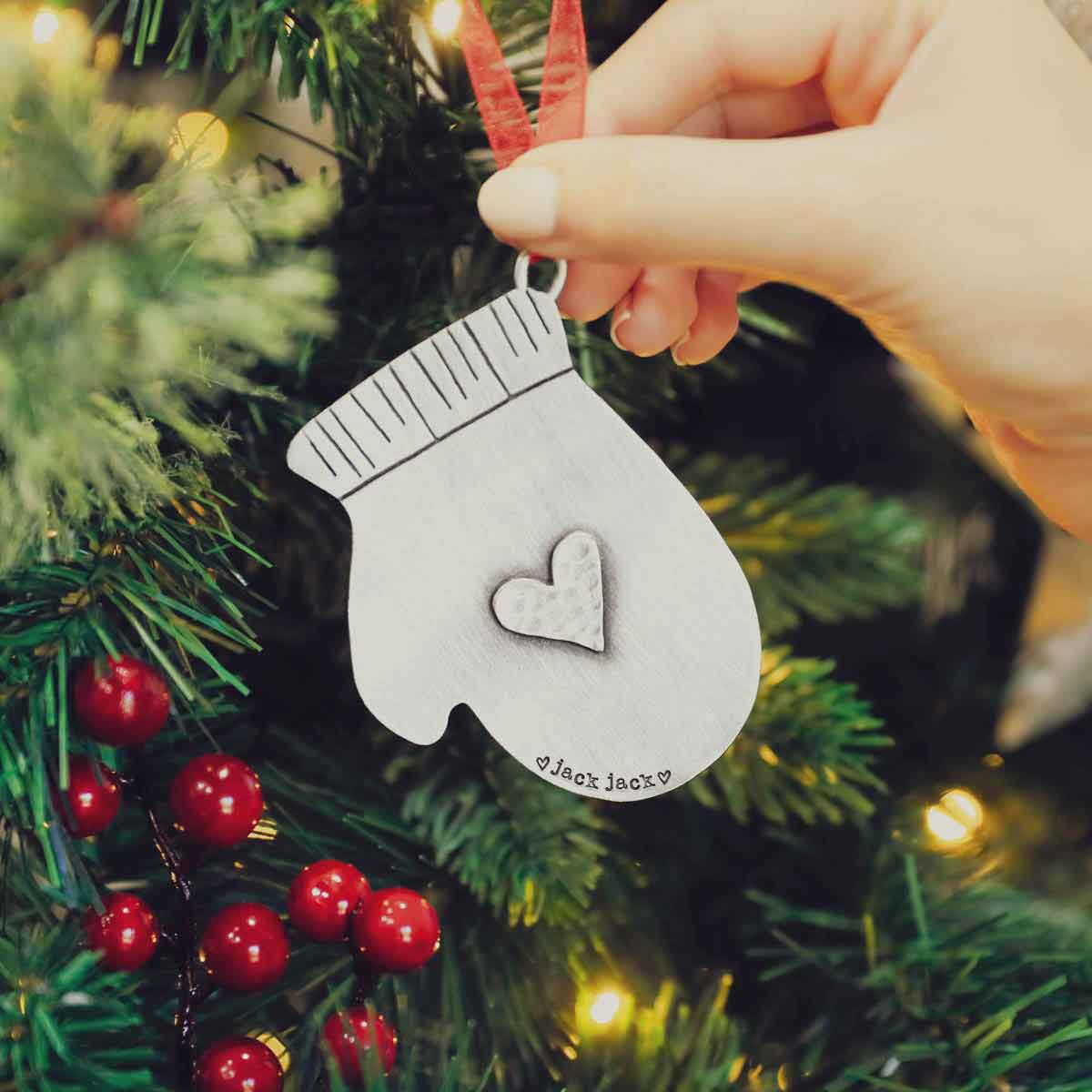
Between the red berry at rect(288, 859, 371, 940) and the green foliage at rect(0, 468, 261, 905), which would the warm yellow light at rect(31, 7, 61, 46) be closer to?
the green foliage at rect(0, 468, 261, 905)

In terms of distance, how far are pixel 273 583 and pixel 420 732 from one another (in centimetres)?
18

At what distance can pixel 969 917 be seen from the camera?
52 cm

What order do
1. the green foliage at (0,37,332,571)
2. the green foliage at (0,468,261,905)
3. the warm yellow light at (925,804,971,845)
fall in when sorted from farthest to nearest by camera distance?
the warm yellow light at (925,804,971,845) < the green foliage at (0,468,261,905) < the green foliage at (0,37,332,571)

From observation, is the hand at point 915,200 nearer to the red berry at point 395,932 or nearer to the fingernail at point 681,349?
the fingernail at point 681,349

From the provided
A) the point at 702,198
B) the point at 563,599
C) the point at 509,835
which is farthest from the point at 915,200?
the point at 509,835

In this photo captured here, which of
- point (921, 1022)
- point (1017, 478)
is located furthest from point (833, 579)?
point (921, 1022)

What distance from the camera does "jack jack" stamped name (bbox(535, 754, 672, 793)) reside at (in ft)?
1.41

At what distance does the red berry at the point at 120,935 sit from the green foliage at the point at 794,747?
0.84ft

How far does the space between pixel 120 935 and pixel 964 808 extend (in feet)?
1.41

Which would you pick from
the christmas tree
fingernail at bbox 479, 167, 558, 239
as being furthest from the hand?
the christmas tree

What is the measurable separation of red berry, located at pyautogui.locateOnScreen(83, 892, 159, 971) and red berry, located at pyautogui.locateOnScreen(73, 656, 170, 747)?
0.06 meters

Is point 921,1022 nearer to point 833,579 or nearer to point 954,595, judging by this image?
point 833,579

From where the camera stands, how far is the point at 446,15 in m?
0.46

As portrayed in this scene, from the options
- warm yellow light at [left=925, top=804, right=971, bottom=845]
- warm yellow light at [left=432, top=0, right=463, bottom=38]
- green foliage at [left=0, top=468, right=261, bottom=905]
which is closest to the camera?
green foliage at [left=0, top=468, right=261, bottom=905]
